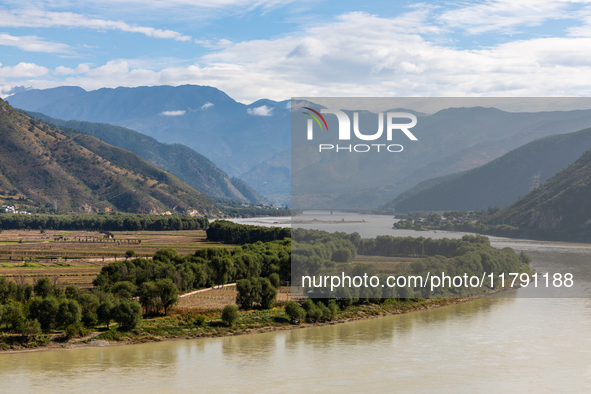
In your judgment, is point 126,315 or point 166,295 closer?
point 126,315

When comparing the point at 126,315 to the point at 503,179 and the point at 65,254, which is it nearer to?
the point at 65,254

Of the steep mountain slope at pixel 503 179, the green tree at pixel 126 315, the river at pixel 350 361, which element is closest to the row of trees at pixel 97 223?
the steep mountain slope at pixel 503 179

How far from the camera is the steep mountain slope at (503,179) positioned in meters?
101

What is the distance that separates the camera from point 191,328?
34.3 metres

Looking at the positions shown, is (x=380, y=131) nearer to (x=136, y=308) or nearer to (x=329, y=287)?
(x=329, y=287)

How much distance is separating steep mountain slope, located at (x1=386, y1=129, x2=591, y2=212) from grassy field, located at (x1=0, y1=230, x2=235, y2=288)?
1593 inches

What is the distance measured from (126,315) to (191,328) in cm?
414

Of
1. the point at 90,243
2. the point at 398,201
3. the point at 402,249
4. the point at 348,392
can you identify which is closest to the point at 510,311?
the point at 402,249

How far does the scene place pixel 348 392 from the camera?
23781mm

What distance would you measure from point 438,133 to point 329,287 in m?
53.3

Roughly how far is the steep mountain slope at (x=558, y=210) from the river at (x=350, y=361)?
60510mm

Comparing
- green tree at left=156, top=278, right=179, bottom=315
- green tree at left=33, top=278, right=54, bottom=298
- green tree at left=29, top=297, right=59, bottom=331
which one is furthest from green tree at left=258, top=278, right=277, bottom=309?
green tree at left=33, top=278, right=54, bottom=298

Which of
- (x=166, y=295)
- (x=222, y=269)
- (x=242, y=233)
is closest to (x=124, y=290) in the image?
(x=166, y=295)

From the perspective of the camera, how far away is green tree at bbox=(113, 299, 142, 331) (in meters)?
32.3
